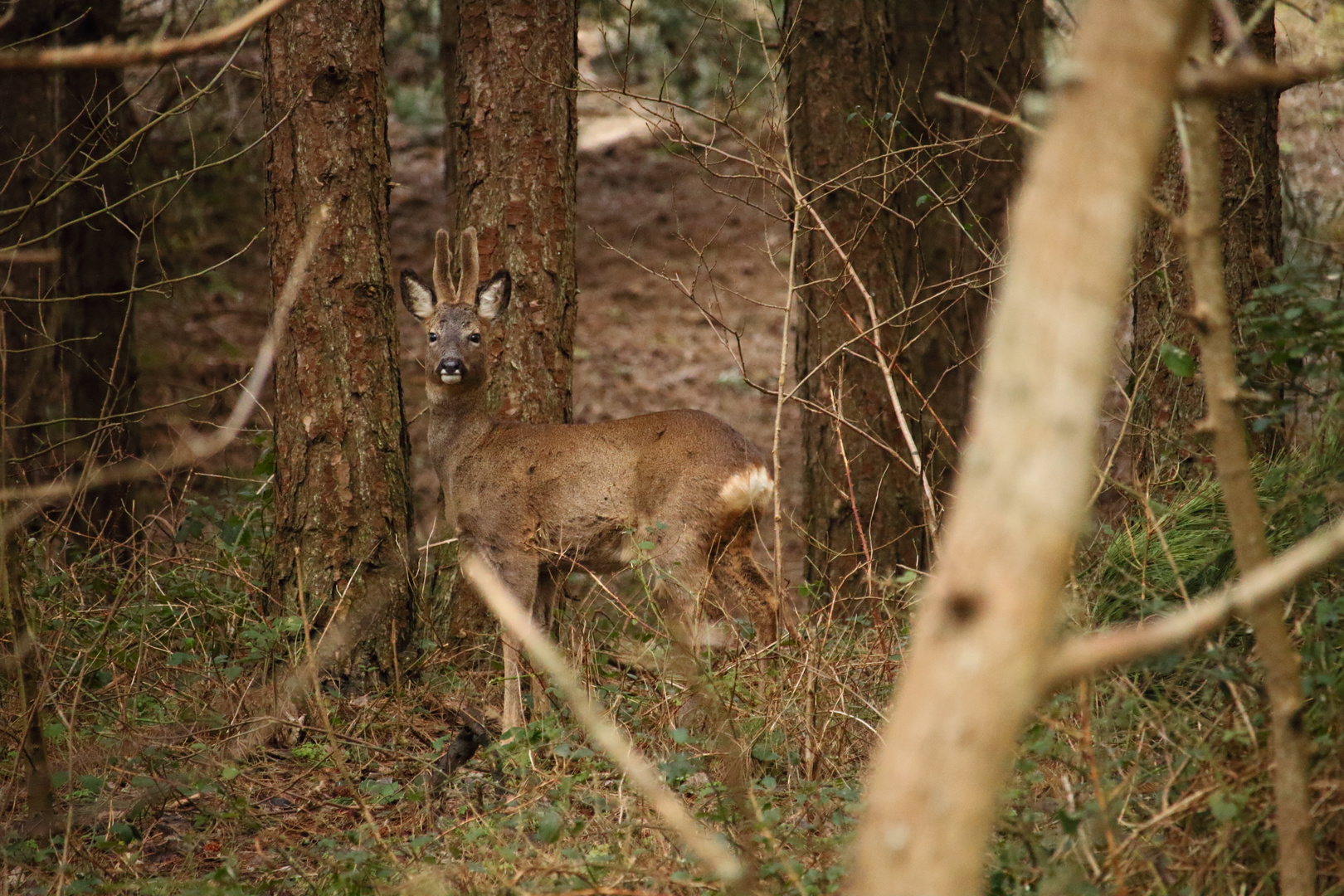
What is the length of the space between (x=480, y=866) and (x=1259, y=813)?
7.30 ft

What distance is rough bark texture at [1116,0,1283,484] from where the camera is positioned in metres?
6.23

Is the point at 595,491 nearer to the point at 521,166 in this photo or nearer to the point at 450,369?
the point at 450,369

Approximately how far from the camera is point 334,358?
252 inches

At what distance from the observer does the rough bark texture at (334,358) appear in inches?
252

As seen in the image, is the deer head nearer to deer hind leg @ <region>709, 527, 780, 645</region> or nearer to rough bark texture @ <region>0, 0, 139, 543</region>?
deer hind leg @ <region>709, 527, 780, 645</region>

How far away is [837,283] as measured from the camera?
865 cm

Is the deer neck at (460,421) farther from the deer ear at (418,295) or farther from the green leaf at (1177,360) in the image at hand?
the green leaf at (1177,360)

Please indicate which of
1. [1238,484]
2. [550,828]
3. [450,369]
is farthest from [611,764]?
[450,369]

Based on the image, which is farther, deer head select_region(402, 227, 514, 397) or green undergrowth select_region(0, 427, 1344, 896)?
deer head select_region(402, 227, 514, 397)

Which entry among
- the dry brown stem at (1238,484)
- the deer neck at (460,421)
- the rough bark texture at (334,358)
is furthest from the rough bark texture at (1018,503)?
the deer neck at (460,421)

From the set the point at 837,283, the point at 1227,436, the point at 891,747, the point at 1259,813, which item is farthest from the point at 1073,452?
the point at 837,283

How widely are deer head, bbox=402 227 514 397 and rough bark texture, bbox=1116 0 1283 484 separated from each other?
3.31 m

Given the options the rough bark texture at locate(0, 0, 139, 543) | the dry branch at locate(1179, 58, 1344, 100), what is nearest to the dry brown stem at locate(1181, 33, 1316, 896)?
the dry branch at locate(1179, 58, 1344, 100)

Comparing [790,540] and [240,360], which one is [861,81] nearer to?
[790,540]
